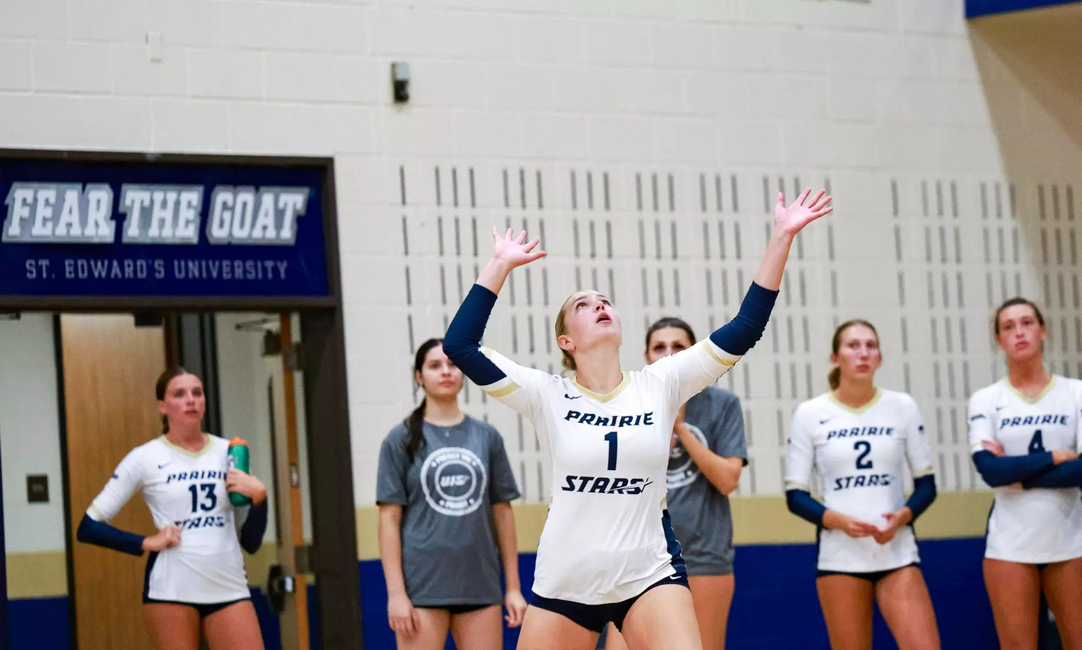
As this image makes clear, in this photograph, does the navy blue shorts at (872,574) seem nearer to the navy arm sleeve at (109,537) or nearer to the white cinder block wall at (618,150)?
the white cinder block wall at (618,150)

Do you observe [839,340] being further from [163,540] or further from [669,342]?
[163,540]

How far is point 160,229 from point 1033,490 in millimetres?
3752

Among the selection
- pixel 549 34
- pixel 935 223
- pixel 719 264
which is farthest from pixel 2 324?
pixel 935 223

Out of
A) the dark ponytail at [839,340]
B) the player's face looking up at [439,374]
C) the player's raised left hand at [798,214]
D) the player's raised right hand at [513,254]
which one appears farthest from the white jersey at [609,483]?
the dark ponytail at [839,340]

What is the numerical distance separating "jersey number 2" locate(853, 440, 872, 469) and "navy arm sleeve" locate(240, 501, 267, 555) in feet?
7.64

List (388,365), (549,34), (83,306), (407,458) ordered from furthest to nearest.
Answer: (549,34), (388,365), (83,306), (407,458)

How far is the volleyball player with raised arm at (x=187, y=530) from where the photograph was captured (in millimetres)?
5215

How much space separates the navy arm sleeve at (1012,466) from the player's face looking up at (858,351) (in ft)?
1.89

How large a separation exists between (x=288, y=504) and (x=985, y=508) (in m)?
3.57

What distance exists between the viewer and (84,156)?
5.79 meters

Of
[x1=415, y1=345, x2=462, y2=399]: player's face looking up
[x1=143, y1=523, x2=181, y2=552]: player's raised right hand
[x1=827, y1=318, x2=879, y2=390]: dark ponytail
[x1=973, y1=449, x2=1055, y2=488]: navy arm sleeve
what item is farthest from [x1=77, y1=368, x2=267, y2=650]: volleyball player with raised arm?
[x1=973, y1=449, x2=1055, y2=488]: navy arm sleeve

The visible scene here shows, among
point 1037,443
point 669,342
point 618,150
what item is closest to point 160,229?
point 618,150

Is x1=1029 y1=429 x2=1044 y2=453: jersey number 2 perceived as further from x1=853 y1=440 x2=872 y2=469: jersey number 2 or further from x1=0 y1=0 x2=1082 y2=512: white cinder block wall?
x1=0 y1=0 x2=1082 y2=512: white cinder block wall

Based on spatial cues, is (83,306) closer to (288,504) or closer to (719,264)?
(288,504)
